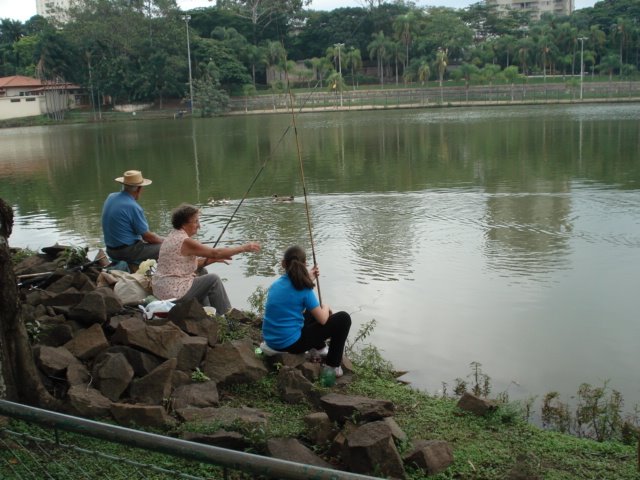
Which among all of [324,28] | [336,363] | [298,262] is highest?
[324,28]

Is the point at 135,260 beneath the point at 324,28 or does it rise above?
beneath

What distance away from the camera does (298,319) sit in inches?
201

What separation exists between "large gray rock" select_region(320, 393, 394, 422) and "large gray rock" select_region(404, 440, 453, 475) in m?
0.27

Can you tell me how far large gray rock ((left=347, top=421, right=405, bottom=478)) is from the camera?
357 centimetres

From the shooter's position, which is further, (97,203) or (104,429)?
(97,203)

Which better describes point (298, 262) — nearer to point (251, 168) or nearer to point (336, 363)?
point (336, 363)

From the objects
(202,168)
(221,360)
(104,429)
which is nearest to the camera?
(104,429)

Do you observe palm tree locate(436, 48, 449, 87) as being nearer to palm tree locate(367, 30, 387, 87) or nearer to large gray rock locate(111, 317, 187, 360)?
palm tree locate(367, 30, 387, 87)

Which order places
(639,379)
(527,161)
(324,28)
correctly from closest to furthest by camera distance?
1. (639,379)
2. (527,161)
3. (324,28)

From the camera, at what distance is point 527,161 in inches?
746

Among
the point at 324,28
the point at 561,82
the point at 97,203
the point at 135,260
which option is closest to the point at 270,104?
the point at 324,28

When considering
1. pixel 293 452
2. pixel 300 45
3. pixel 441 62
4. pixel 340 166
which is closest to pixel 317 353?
pixel 293 452

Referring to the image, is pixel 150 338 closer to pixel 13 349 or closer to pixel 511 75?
pixel 13 349

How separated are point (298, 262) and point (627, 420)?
7.94 ft
